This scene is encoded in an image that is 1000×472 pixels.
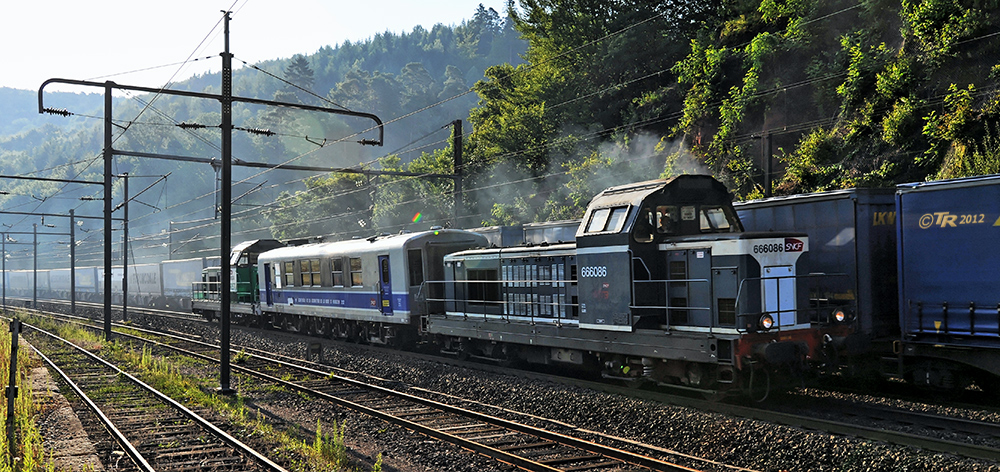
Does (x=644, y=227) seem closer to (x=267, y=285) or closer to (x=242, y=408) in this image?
(x=242, y=408)

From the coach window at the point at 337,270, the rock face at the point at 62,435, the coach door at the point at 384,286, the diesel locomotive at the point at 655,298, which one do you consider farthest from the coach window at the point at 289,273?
the rock face at the point at 62,435

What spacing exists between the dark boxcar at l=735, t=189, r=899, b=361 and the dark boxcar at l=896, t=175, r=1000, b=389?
21.0 inches

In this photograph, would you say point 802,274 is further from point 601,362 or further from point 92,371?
point 92,371

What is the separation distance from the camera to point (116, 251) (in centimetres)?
10225

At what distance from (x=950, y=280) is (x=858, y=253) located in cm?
146

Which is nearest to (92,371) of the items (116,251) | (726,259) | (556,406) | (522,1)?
(556,406)

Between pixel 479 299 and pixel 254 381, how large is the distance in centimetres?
541

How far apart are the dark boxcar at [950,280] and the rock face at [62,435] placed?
12.3 meters

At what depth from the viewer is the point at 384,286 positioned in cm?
2064

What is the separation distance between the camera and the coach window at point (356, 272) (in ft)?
72.4

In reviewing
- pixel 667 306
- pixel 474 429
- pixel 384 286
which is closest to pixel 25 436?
pixel 474 429

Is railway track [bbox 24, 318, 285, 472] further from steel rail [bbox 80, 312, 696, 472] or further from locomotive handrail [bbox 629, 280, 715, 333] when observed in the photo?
locomotive handrail [bbox 629, 280, 715, 333]

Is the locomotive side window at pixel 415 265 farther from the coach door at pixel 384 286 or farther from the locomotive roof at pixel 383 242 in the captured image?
the coach door at pixel 384 286

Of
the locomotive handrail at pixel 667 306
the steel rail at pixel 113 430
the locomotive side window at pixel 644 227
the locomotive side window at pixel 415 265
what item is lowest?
the steel rail at pixel 113 430
